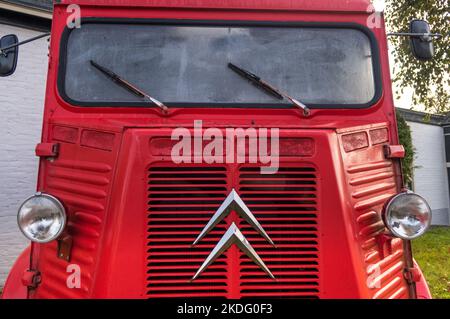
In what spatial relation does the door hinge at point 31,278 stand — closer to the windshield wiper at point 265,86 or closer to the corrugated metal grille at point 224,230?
the corrugated metal grille at point 224,230

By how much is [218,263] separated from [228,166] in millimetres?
494

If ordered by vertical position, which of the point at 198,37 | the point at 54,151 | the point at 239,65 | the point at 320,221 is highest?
the point at 198,37

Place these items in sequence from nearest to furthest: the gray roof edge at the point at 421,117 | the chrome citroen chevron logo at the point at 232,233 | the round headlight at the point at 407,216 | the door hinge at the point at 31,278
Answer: the chrome citroen chevron logo at the point at 232,233, the round headlight at the point at 407,216, the door hinge at the point at 31,278, the gray roof edge at the point at 421,117

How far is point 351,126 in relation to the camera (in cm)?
266

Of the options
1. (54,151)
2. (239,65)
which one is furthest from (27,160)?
(239,65)

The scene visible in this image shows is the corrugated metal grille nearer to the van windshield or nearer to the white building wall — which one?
the van windshield

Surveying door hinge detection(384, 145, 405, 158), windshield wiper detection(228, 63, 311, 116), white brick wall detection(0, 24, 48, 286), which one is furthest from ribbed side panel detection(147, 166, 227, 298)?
white brick wall detection(0, 24, 48, 286)

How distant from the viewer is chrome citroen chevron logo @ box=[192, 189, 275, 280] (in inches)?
86.1

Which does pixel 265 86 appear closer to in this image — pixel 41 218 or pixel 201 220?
pixel 201 220

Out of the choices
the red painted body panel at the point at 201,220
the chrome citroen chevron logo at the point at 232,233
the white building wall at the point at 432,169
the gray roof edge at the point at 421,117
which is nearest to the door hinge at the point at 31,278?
the red painted body panel at the point at 201,220

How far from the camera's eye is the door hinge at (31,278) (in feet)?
8.24

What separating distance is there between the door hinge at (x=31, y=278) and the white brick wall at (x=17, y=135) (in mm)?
4623

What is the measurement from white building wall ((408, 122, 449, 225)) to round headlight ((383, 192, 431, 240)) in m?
14.6
